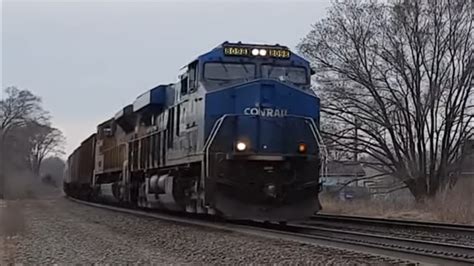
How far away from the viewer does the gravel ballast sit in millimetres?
9195

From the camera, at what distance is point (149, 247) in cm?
1087

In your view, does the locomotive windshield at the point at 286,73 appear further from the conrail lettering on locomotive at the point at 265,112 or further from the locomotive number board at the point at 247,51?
the conrail lettering on locomotive at the point at 265,112

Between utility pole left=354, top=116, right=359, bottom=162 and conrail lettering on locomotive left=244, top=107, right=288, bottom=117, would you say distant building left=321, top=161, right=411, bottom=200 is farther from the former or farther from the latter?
conrail lettering on locomotive left=244, top=107, right=288, bottom=117

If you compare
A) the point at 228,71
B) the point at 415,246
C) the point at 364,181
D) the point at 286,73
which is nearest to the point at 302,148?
the point at 286,73

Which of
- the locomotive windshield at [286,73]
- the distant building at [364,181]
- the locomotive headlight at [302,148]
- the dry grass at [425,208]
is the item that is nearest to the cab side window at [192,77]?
the locomotive windshield at [286,73]

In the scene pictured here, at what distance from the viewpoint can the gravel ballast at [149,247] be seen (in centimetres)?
920

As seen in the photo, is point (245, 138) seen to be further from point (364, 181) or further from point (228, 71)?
point (364, 181)

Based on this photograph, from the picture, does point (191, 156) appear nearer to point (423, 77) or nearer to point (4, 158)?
point (4, 158)

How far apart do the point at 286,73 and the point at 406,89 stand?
57.1 ft

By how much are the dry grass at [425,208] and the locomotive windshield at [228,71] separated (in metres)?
6.54

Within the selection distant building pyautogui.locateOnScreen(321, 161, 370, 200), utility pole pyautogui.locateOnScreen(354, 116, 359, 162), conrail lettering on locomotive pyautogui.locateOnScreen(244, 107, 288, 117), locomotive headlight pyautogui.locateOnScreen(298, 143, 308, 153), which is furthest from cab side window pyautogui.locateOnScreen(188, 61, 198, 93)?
utility pole pyautogui.locateOnScreen(354, 116, 359, 162)

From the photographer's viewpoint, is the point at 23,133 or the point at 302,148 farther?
the point at 23,133

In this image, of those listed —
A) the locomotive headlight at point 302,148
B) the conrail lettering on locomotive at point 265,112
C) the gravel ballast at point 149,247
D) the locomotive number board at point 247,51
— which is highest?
the locomotive number board at point 247,51

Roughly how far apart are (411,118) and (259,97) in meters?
18.4
